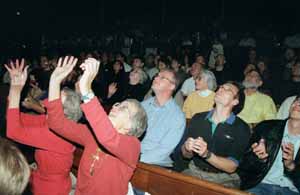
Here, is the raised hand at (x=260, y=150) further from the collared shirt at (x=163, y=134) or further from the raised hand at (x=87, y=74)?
the raised hand at (x=87, y=74)

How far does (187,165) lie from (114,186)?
1.40 metres

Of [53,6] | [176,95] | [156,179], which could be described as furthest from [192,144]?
[53,6]

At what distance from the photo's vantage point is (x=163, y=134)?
13.4 feet

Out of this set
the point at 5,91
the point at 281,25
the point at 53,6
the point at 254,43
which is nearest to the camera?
the point at 5,91

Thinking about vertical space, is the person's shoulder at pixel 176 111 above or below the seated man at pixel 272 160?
above

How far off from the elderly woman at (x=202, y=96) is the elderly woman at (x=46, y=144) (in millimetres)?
2640

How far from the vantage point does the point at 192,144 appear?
298 cm

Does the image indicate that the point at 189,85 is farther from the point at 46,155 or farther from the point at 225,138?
the point at 46,155

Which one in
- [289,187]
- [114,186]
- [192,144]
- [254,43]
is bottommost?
[289,187]

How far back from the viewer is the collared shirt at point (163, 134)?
3.99m

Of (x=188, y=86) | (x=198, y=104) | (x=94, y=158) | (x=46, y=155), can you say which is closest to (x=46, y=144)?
(x=46, y=155)

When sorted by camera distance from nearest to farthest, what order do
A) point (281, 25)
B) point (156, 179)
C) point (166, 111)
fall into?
point (156, 179) → point (166, 111) → point (281, 25)

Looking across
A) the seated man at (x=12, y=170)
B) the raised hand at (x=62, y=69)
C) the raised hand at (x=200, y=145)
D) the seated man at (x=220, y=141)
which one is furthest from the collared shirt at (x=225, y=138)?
the seated man at (x=12, y=170)

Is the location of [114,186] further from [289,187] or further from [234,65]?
[234,65]
